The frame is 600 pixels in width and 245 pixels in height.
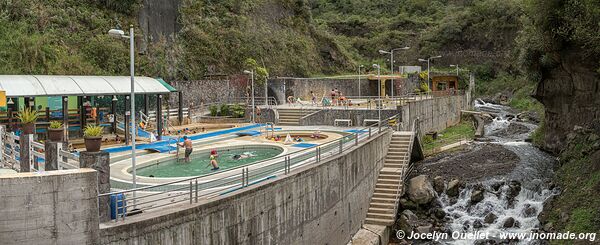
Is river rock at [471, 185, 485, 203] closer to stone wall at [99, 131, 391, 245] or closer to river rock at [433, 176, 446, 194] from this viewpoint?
river rock at [433, 176, 446, 194]

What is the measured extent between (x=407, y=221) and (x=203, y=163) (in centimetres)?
963

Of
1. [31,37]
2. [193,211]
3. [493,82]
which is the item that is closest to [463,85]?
[493,82]

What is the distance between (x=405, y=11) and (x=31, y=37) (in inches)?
3811

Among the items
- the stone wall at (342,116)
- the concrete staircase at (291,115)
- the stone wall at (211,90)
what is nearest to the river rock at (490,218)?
the stone wall at (342,116)

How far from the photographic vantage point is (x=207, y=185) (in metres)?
15.8

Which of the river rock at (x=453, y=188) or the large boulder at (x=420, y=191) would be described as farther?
the river rock at (x=453, y=188)

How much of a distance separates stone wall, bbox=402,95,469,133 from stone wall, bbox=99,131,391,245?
12.2 m

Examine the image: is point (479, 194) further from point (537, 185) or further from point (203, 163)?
point (203, 163)

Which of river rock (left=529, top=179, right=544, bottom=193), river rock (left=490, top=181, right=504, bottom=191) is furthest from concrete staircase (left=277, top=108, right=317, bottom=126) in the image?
river rock (left=529, top=179, right=544, bottom=193)

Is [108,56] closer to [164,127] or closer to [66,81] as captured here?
[164,127]

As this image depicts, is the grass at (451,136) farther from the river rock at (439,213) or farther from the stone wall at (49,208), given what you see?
the stone wall at (49,208)

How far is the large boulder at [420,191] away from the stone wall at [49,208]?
18.4 meters

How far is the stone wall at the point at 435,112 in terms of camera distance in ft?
128

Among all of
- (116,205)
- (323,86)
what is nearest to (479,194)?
(116,205)
